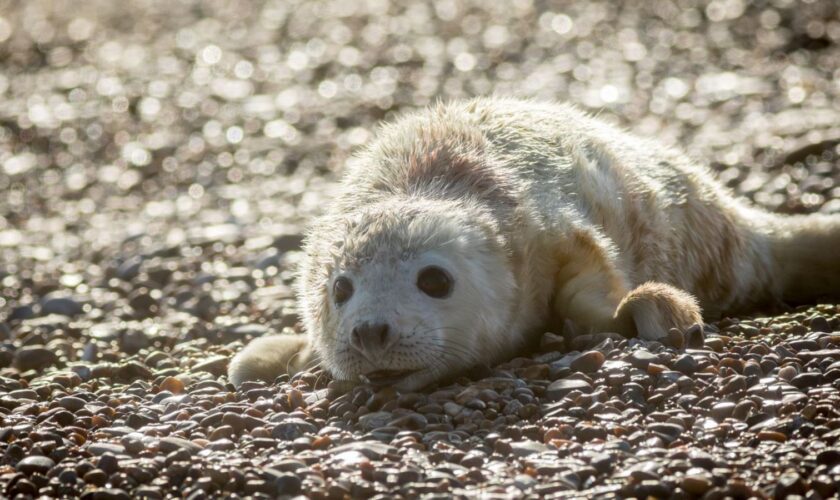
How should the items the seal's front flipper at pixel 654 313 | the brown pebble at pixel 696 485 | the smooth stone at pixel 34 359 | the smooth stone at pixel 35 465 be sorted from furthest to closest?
1. the smooth stone at pixel 34 359
2. the seal's front flipper at pixel 654 313
3. the smooth stone at pixel 35 465
4. the brown pebble at pixel 696 485

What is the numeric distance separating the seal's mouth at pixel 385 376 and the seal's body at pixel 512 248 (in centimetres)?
1

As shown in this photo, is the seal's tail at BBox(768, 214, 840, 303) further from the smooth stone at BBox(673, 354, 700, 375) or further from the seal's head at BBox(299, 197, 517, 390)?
the seal's head at BBox(299, 197, 517, 390)

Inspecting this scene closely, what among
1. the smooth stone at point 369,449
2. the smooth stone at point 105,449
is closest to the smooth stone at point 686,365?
the smooth stone at point 369,449

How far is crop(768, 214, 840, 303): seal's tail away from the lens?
7.34m

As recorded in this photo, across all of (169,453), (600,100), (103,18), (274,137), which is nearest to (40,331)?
(169,453)

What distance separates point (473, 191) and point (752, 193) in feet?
13.0

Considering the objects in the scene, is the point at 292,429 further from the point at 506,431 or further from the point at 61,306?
the point at 61,306

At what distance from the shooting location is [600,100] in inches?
506

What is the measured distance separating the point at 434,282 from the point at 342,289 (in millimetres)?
479

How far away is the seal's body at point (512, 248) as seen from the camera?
5.66m

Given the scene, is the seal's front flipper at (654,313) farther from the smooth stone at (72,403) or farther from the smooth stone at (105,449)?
the smooth stone at (72,403)

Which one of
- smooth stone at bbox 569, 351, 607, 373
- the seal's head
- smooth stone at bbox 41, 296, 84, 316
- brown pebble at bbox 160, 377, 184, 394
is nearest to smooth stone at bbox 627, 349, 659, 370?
smooth stone at bbox 569, 351, 607, 373

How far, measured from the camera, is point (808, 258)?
293 inches

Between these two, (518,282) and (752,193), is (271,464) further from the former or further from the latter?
(752,193)
